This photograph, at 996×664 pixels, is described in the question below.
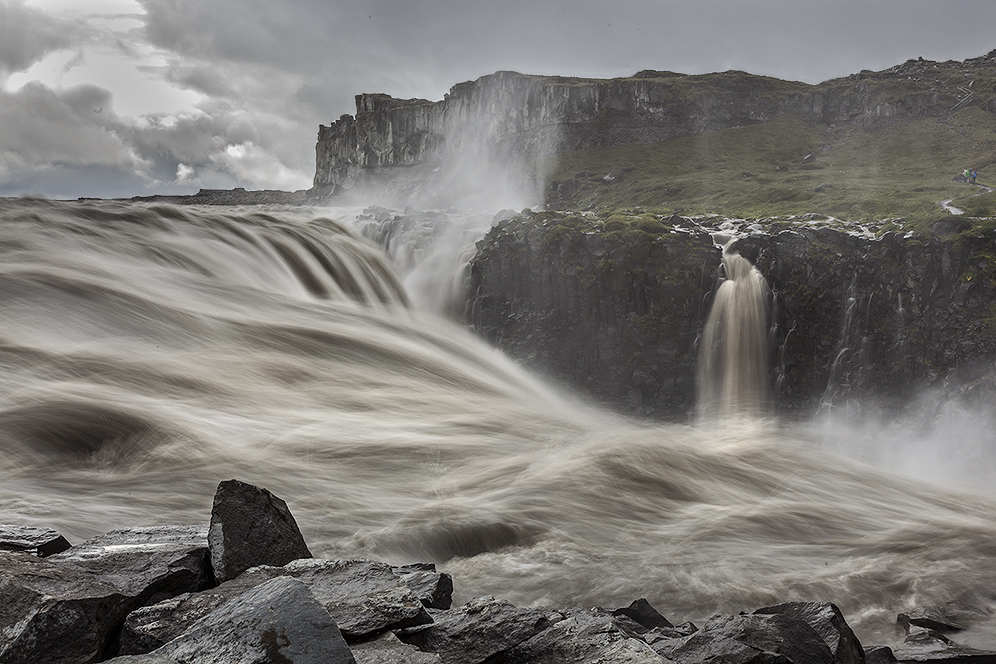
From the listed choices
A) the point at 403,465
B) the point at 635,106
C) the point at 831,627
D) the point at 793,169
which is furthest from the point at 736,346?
the point at 635,106

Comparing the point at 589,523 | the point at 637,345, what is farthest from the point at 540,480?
the point at 637,345

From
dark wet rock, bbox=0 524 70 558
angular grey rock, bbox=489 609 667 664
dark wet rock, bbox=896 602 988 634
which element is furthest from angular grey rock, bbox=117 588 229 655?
dark wet rock, bbox=896 602 988 634

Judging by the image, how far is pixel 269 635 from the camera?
9.23 ft

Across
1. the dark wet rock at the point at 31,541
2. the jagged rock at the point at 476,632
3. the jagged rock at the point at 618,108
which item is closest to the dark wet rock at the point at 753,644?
the jagged rock at the point at 476,632

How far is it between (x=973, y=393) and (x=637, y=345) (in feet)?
31.3

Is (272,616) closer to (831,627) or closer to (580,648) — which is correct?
(580,648)

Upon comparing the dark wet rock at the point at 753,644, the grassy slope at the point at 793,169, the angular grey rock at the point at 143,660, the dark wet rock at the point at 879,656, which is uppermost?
the grassy slope at the point at 793,169

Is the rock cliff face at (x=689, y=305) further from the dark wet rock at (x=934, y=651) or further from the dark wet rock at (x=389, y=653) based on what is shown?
the dark wet rock at (x=389, y=653)

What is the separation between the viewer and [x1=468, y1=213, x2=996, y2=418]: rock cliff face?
2041cm

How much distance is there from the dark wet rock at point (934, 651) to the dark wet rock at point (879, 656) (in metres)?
0.49

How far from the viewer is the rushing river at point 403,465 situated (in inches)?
294

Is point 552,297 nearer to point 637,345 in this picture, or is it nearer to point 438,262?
point 637,345

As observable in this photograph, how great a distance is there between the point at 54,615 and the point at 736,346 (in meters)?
21.1

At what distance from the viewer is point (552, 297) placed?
2248cm
